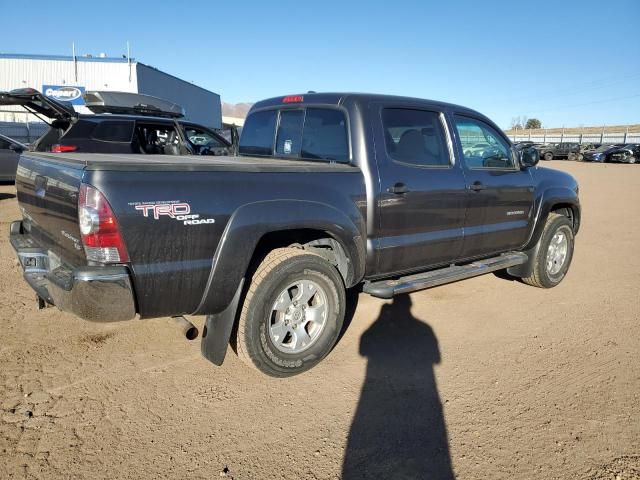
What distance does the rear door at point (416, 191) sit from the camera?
12.2ft

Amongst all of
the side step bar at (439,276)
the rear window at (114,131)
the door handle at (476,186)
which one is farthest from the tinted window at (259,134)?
the rear window at (114,131)

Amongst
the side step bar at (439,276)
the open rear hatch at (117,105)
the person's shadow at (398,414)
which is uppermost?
the open rear hatch at (117,105)

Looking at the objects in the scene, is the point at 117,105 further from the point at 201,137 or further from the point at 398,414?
the point at 398,414

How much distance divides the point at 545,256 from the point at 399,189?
2616 mm

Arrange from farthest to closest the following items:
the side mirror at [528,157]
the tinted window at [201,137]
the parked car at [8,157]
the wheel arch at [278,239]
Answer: the parked car at [8,157]
the tinted window at [201,137]
the side mirror at [528,157]
the wheel arch at [278,239]

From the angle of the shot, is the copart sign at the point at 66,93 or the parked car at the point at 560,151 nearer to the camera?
the copart sign at the point at 66,93

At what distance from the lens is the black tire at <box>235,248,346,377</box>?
3104 millimetres

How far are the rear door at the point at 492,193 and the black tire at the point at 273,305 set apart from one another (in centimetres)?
171

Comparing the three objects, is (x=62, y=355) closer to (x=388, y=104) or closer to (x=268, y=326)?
(x=268, y=326)

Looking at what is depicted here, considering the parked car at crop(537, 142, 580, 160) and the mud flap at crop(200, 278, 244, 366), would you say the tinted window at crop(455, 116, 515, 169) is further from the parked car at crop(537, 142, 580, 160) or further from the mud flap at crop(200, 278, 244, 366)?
the parked car at crop(537, 142, 580, 160)

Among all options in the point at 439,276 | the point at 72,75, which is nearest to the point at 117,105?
the point at 439,276

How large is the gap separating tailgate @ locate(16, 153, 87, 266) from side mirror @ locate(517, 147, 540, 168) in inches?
166

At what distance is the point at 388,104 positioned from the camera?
12.8 feet

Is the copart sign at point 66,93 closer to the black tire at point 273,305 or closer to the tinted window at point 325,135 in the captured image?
the tinted window at point 325,135
